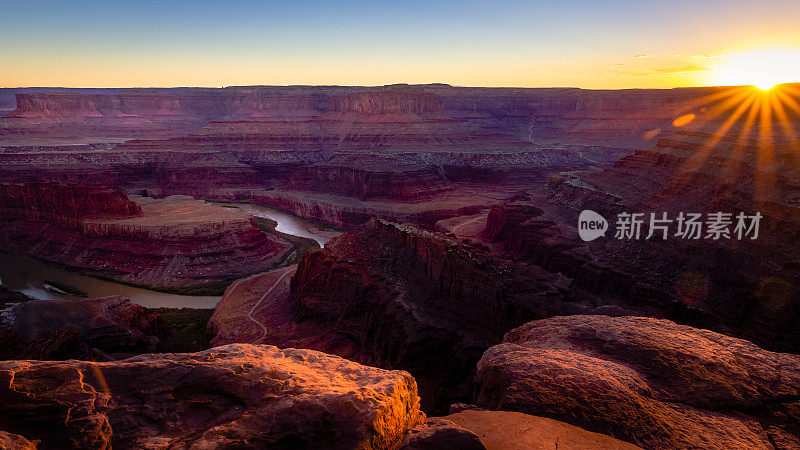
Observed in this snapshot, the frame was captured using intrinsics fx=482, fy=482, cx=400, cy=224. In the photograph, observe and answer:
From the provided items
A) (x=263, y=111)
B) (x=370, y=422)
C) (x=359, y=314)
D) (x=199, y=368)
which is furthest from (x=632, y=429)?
(x=263, y=111)

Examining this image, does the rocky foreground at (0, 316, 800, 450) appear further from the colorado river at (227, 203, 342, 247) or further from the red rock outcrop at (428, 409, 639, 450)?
the colorado river at (227, 203, 342, 247)

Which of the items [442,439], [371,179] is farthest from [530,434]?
[371,179]

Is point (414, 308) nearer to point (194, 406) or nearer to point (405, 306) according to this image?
point (405, 306)

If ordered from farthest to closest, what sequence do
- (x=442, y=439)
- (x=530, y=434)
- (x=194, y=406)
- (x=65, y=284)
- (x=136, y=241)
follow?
(x=136, y=241) < (x=65, y=284) < (x=530, y=434) < (x=194, y=406) < (x=442, y=439)

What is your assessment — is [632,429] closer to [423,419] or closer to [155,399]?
[423,419]

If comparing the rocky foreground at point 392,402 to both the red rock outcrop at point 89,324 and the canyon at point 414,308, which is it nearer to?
the canyon at point 414,308
